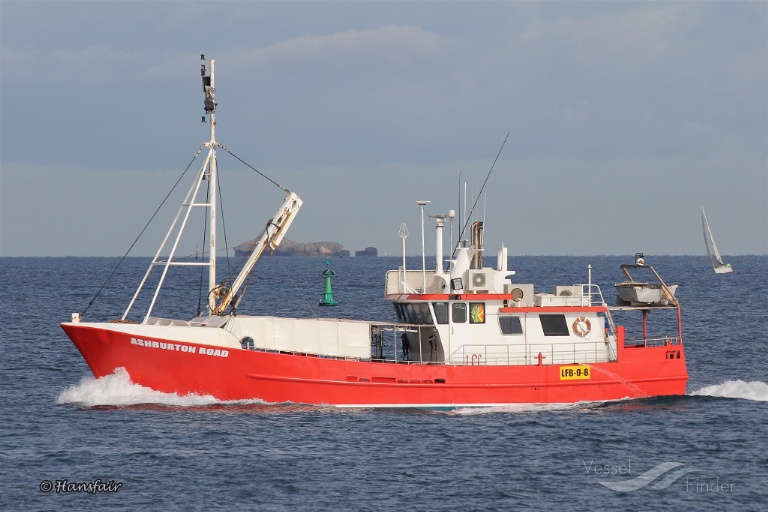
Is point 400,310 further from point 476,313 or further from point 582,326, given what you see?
point 582,326

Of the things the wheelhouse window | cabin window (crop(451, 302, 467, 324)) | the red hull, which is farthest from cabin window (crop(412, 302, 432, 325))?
the red hull

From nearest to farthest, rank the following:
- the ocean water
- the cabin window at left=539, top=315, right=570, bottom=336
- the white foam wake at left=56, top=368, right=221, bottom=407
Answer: the ocean water → the white foam wake at left=56, top=368, right=221, bottom=407 → the cabin window at left=539, top=315, right=570, bottom=336

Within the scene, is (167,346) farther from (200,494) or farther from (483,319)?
(483,319)

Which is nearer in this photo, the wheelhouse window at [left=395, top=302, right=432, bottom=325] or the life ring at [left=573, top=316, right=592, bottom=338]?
the wheelhouse window at [left=395, top=302, right=432, bottom=325]

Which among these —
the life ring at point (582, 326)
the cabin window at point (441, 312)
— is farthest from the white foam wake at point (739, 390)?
the cabin window at point (441, 312)

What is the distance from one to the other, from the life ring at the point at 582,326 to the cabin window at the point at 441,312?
4253 mm

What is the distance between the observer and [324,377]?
30016mm

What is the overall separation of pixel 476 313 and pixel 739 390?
34.5 feet

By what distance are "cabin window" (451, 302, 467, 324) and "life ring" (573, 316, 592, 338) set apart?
3.68 m

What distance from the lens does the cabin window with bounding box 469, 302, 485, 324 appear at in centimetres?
3158

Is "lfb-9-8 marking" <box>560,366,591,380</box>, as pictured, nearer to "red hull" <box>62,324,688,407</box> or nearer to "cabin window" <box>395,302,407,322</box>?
"red hull" <box>62,324,688,407</box>

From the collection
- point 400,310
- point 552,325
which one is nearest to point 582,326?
point 552,325

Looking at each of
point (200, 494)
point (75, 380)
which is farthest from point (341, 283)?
point (200, 494)

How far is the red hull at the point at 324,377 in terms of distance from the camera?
2955cm
